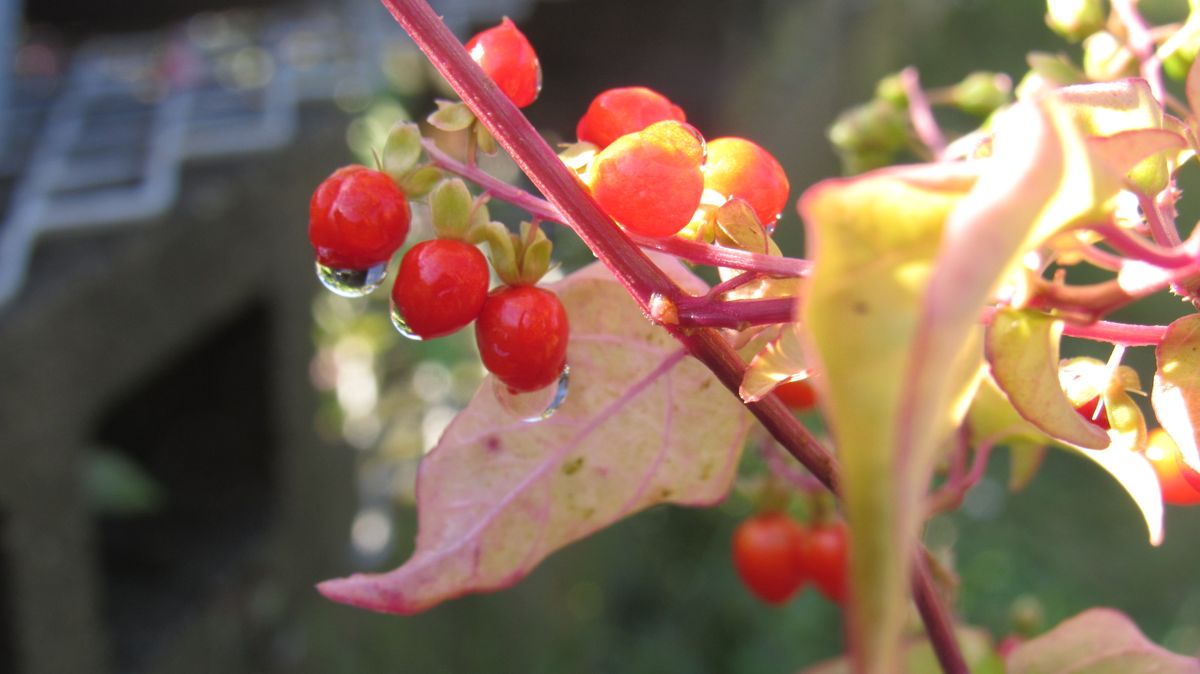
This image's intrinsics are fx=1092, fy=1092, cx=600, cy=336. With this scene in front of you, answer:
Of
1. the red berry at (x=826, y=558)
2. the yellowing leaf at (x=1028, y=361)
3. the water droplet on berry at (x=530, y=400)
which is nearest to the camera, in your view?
the yellowing leaf at (x=1028, y=361)

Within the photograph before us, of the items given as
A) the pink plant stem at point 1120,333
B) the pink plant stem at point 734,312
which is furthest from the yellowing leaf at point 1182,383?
the pink plant stem at point 734,312

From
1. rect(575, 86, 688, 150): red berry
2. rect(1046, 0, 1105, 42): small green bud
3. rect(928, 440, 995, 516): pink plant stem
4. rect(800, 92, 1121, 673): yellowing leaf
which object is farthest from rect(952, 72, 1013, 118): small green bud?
rect(800, 92, 1121, 673): yellowing leaf

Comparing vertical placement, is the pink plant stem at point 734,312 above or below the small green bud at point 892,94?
above

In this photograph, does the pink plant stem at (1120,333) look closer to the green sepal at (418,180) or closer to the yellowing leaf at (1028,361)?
the yellowing leaf at (1028,361)

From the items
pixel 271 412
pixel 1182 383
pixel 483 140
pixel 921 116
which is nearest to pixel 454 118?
pixel 483 140

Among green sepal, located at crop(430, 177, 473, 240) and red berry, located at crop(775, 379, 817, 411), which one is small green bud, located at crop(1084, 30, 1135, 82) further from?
green sepal, located at crop(430, 177, 473, 240)

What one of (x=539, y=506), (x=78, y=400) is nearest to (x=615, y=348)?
(x=539, y=506)

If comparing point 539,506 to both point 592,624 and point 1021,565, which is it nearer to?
point 592,624
